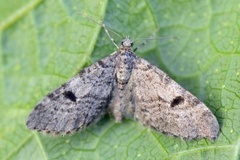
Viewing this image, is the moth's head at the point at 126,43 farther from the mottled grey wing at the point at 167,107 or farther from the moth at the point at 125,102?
the mottled grey wing at the point at 167,107

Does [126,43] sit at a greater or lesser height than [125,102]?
greater

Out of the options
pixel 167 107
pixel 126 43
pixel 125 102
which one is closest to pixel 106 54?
pixel 126 43

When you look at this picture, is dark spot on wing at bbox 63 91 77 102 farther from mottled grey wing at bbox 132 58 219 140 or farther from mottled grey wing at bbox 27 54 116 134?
mottled grey wing at bbox 132 58 219 140

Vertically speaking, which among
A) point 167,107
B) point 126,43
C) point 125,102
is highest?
point 126,43

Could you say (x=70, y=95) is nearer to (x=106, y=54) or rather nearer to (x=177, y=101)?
(x=106, y=54)

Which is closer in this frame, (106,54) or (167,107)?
(167,107)
